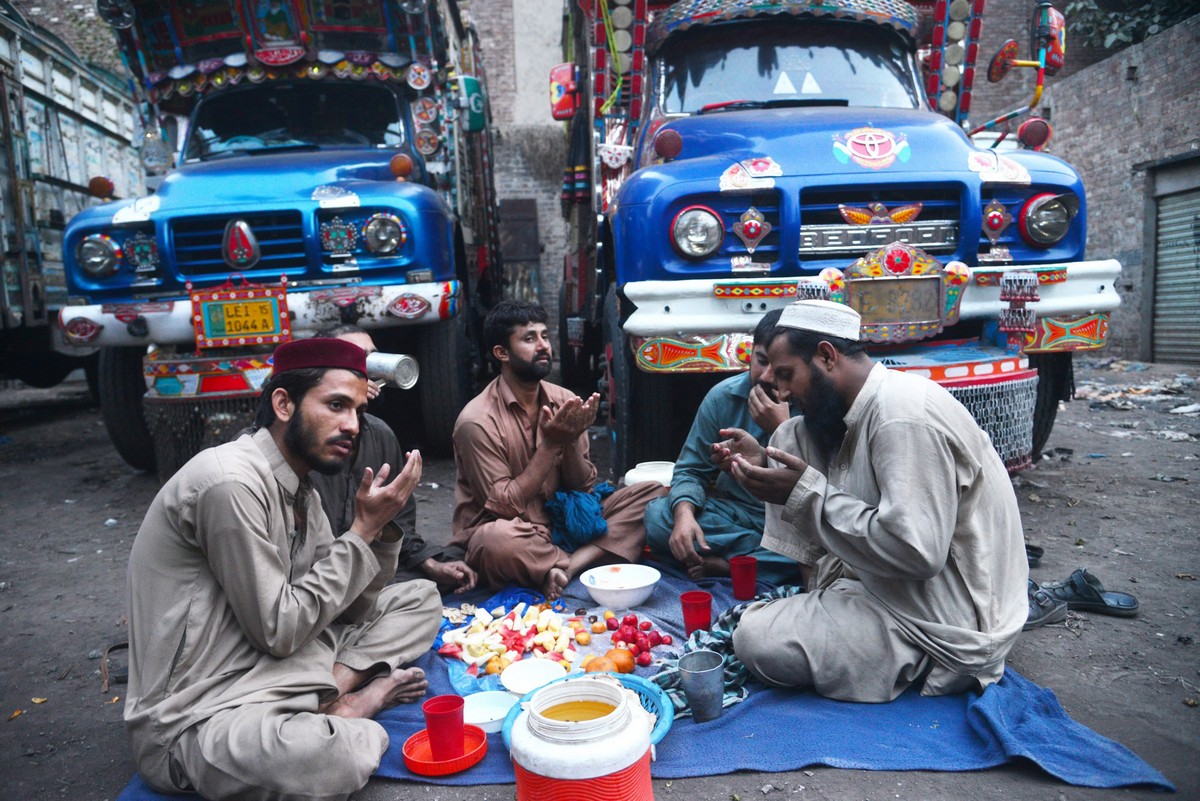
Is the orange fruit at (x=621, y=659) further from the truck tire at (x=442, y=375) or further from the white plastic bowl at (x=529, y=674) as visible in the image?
Result: the truck tire at (x=442, y=375)

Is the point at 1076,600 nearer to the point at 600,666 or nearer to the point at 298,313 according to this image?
the point at 600,666

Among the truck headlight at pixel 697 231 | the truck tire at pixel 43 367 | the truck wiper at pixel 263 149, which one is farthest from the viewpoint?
the truck tire at pixel 43 367

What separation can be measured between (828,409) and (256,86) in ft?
16.9

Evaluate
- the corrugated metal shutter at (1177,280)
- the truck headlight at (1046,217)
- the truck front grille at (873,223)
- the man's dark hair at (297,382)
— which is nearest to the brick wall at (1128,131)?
the corrugated metal shutter at (1177,280)

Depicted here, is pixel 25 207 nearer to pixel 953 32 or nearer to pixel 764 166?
pixel 764 166

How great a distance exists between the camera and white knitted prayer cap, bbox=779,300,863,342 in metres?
2.43

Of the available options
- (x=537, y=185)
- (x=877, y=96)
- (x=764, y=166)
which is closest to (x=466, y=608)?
(x=764, y=166)

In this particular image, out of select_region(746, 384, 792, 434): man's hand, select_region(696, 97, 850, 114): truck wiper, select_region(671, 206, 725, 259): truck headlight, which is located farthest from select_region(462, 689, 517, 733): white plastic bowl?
select_region(696, 97, 850, 114): truck wiper

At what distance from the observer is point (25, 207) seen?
8156mm

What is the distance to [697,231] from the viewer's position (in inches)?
155

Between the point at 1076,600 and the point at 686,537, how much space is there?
147 centimetres

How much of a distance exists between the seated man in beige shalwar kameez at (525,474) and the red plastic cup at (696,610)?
0.74m

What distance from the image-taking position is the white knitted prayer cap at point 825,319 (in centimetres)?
243

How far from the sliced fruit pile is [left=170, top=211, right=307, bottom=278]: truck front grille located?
112 inches
